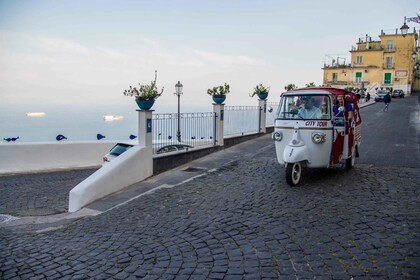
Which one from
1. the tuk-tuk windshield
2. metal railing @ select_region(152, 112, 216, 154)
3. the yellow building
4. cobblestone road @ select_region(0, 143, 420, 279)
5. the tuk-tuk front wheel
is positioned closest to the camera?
cobblestone road @ select_region(0, 143, 420, 279)

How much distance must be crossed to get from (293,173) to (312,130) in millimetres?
1134

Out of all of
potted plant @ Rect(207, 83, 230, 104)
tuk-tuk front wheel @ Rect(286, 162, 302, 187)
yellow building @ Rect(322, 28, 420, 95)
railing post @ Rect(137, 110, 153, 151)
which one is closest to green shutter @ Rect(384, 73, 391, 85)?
yellow building @ Rect(322, 28, 420, 95)

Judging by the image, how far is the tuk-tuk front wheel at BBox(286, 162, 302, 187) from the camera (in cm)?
813

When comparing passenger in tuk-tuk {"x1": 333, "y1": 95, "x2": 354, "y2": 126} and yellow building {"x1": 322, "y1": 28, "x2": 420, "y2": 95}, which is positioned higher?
yellow building {"x1": 322, "y1": 28, "x2": 420, "y2": 95}

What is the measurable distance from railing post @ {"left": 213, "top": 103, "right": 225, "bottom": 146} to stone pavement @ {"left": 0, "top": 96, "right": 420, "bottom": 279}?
4881 millimetres

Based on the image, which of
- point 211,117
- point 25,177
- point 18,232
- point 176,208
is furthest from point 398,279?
point 25,177

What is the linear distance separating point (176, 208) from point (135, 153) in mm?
2992

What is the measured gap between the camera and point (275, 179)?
916cm

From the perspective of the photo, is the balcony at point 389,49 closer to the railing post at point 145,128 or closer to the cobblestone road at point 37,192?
the cobblestone road at point 37,192

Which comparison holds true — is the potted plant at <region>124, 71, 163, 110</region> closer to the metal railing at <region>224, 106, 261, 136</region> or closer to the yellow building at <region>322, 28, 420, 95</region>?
the metal railing at <region>224, 106, 261, 136</region>

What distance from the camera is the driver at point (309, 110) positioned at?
8.55m

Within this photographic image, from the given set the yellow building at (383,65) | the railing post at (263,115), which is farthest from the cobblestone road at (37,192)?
the yellow building at (383,65)

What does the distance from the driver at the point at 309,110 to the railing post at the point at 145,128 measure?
4301 millimetres

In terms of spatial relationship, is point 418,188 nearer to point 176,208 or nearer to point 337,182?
point 337,182
